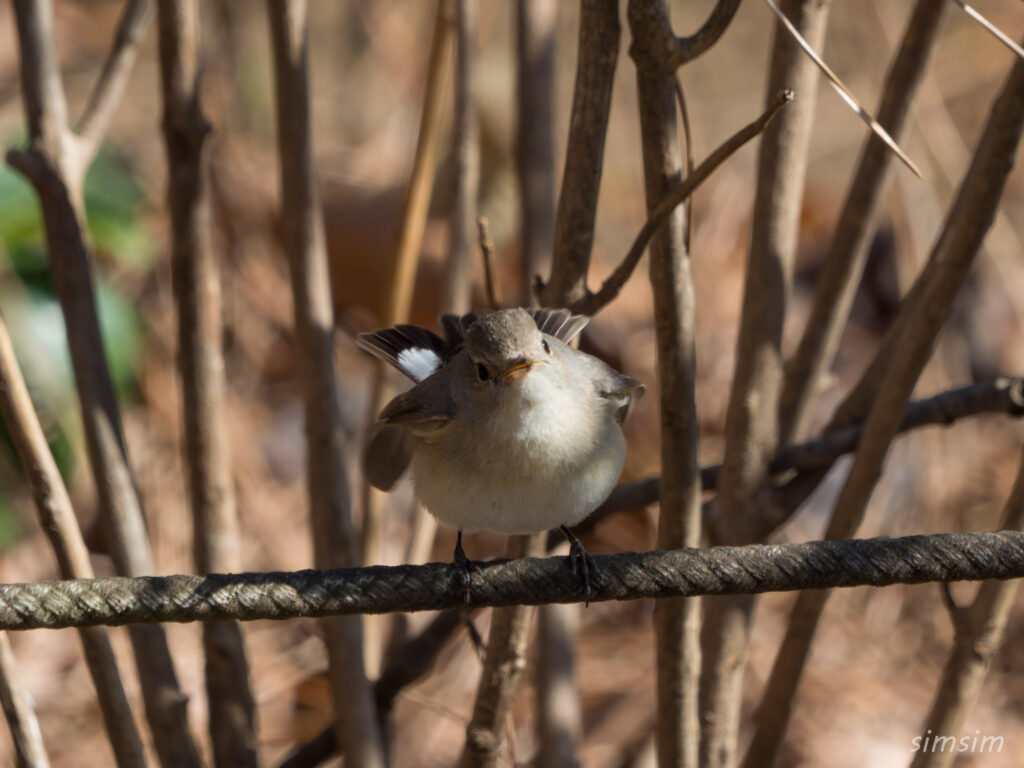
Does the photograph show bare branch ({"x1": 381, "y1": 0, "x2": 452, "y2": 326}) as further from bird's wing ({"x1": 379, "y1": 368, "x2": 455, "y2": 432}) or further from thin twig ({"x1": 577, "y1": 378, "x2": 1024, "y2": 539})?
thin twig ({"x1": 577, "y1": 378, "x2": 1024, "y2": 539})

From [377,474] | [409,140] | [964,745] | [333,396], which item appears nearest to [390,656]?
[377,474]

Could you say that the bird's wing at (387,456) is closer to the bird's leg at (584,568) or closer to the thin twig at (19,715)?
the bird's leg at (584,568)

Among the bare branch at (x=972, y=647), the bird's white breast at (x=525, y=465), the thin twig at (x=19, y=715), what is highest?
the bird's white breast at (x=525, y=465)

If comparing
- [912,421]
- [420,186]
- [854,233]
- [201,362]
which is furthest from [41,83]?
[912,421]

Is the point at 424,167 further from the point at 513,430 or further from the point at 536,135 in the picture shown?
the point at 513,430

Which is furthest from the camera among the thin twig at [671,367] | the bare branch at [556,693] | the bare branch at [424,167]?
the bare branch at [556,693]

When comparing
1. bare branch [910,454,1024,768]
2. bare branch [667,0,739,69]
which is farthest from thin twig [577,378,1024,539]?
bare branch [667,0,739,69]

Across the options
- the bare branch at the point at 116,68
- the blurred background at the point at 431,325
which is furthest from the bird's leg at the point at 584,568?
the blurred background at the point at 431,325

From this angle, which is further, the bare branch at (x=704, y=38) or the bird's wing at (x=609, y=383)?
the bird's wing at (x=609, y=383)
